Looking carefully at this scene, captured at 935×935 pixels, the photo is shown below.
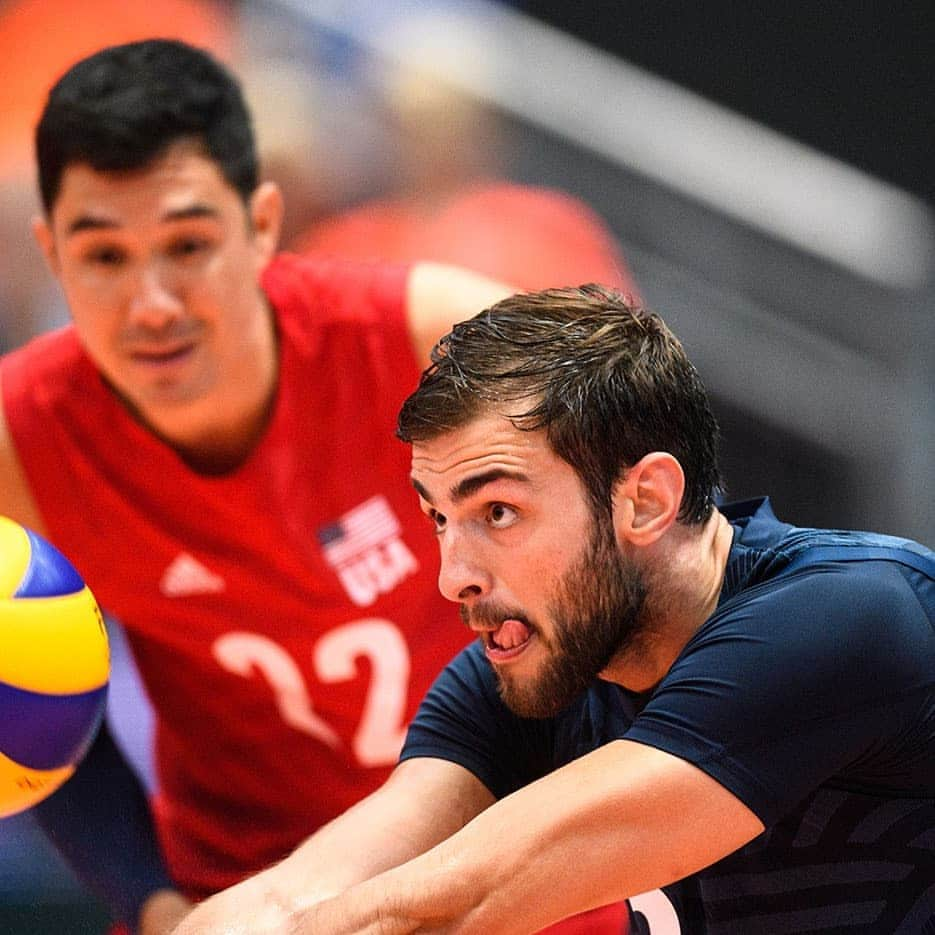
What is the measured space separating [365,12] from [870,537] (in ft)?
16.9

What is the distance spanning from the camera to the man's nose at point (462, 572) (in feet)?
7.88

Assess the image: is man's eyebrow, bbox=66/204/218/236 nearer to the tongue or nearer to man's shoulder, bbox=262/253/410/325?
man's shoulder, bbox=262/253/410/325

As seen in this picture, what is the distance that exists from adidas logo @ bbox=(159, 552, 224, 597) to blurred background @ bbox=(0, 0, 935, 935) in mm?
2809

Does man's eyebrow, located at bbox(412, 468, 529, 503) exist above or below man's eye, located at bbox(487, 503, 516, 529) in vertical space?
above

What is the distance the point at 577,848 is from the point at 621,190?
4.89m

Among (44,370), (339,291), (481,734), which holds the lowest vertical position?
(481,734)

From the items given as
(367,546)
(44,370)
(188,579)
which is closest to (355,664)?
(367,546)

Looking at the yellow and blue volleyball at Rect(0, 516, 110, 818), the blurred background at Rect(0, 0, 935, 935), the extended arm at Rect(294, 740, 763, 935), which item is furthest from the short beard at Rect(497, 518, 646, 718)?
the blurred background at Rect(0, 0, 935, 935)

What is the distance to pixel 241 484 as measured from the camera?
12.4ft

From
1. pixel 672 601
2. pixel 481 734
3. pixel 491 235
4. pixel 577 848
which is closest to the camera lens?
pixel 577 848

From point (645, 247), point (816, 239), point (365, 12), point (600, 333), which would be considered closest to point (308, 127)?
point (365, 12)

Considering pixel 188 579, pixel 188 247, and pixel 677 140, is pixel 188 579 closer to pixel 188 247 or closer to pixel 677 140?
pixel 188 247

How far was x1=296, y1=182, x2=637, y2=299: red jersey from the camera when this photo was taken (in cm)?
659

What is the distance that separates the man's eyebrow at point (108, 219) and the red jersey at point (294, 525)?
34 cm
